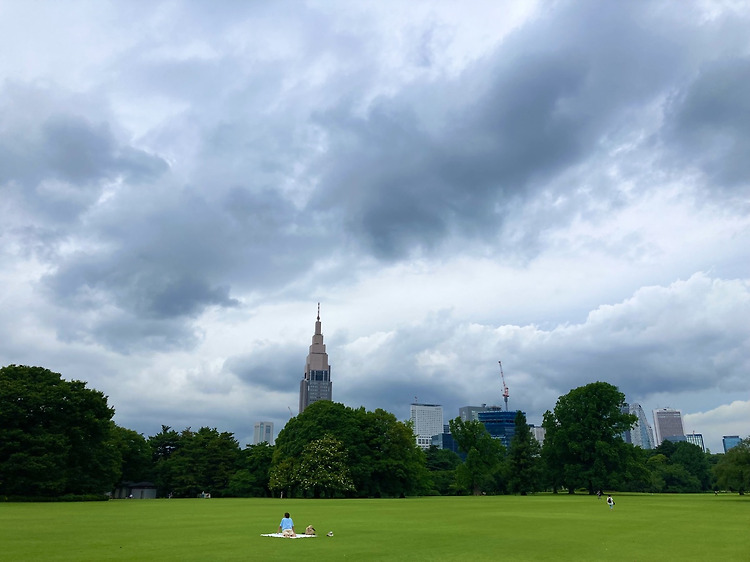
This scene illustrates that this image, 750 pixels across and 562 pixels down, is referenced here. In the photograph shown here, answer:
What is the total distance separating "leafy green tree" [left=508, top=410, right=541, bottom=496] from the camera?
322ft

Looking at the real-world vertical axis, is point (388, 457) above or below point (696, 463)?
above

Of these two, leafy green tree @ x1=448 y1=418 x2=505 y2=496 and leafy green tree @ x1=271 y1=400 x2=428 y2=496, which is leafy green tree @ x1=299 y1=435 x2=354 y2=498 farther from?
leafy green tree @ x1=448 y1=418 x2=505 y2=496

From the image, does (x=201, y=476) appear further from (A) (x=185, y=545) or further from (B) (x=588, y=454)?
(A) (x=185, y=545)

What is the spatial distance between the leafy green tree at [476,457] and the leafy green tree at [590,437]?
16.6 meters

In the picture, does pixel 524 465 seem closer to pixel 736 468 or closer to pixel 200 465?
pixel 736 468

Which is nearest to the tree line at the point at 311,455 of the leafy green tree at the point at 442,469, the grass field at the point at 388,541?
the leafy green tree at the point at 442,469

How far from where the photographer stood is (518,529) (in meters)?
27.3

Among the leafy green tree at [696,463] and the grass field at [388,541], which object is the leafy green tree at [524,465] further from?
the grass field at [388,541]

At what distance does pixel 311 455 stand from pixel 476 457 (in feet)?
119

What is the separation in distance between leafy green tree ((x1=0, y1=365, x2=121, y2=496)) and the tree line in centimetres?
12

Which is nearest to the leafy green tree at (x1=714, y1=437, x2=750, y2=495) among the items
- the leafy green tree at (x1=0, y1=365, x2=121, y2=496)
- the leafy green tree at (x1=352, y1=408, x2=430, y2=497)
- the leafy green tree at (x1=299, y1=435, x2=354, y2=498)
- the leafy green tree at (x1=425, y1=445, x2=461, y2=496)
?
the leafy green tree at (x1=352, y1=408, x2=430, y2=497)

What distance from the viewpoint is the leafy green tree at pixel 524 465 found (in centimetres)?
9800

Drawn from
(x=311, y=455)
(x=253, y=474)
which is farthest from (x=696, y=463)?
(x=253, y=474)

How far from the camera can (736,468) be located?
56812 millimetres
